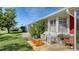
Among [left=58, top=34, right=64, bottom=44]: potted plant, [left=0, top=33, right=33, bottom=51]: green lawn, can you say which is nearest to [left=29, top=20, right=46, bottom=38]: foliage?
[left=0, top=33, right=33, bottom=51]: green lawn

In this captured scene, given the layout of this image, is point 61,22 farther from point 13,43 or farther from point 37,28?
point 13,43

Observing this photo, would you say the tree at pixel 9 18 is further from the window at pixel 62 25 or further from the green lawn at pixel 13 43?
the window at pixel 62 25

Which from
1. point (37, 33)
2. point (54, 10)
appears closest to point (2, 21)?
point (37, 33)

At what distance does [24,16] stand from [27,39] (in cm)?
55

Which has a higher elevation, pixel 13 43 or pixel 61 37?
pixel 61 37

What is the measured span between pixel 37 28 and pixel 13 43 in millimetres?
671

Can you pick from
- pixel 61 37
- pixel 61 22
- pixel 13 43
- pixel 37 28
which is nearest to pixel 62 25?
pixel 61 22

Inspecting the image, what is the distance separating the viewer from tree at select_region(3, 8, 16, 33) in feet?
19.9

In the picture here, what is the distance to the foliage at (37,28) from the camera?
6094 mm

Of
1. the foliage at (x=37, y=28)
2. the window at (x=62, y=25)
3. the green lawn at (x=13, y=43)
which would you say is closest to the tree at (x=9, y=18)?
the green lawn at (x=13, y=43)

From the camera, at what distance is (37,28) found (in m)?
6.09

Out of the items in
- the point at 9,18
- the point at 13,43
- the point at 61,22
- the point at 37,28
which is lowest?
the point at 13,43

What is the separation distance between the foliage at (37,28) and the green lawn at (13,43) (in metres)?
0.30

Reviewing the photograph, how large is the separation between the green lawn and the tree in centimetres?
18
